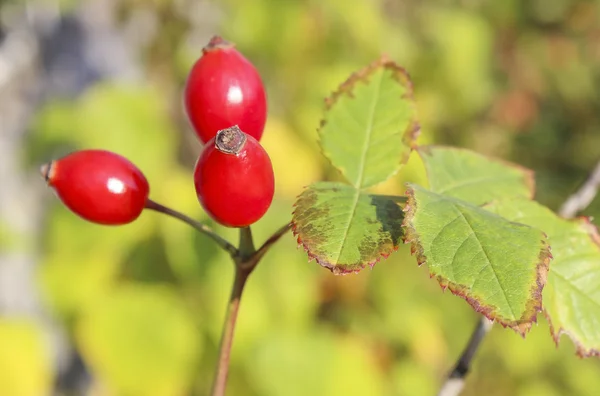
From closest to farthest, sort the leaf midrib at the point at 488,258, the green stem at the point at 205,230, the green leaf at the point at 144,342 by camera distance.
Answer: the leaf midrib at the point at 488,258 → the green stem at the point at 205,230 → the green leaf at the point at 144,342

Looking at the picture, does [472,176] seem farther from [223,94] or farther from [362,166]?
[223,94]

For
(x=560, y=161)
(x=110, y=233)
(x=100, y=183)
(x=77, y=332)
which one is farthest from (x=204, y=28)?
(x=100, y=183)

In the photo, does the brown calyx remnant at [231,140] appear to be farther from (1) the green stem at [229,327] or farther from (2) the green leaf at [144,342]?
(2) the green leaf at [144,342]

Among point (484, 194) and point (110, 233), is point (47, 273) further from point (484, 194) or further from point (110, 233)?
point (484, 194)

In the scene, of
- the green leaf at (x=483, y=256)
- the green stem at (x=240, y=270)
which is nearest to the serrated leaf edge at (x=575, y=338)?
the green leaf at (x=483, y=256)

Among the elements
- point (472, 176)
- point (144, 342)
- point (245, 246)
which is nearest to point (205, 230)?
point (245, 246)
